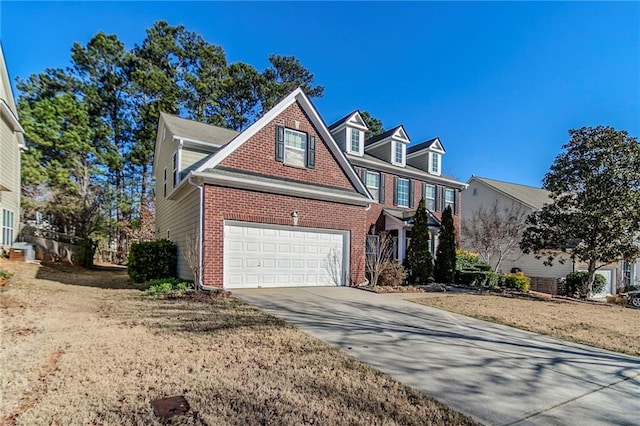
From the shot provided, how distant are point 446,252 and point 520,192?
15.9 metres

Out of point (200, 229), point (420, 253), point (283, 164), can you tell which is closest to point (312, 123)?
point (283, 164)

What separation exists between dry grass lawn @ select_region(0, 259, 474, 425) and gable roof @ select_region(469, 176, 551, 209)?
24578 mm

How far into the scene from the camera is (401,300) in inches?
403

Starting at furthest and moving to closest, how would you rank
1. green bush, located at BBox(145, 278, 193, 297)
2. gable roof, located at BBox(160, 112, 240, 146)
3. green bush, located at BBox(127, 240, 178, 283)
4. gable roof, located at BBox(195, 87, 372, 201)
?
gable roof, located at BBox(160, 112, 240, 146)
green bush, located at BBox(127, 240, 178, 283)
gable roof, located at BBox(195, 87, 372, 201)
green bush, located at BBox(145, 278, 193, 297)

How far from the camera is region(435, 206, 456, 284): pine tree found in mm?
15781

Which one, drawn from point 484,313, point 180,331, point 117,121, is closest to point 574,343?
point 484,313

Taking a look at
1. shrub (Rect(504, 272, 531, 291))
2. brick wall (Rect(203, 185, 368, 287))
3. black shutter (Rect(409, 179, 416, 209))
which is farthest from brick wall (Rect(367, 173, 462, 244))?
shrub (Rect(504, 272, 531, 291))

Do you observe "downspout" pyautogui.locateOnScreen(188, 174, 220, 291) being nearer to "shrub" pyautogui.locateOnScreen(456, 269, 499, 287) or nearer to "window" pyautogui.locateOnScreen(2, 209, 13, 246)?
"window" pyautogui.locateOnScreen(2, 209, 13, 246)

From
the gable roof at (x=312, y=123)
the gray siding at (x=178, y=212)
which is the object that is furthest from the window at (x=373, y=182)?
the gray siding at (x=178, y=212)

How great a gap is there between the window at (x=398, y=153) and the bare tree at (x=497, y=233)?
7248 millimetres

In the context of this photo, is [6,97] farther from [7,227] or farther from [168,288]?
[168,288]

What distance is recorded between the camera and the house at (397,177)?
17641 millimetres

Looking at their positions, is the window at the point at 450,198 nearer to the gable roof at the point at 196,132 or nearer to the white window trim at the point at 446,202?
the white window trim at the point at 446,202

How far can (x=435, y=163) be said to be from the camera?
21656 millimetres
